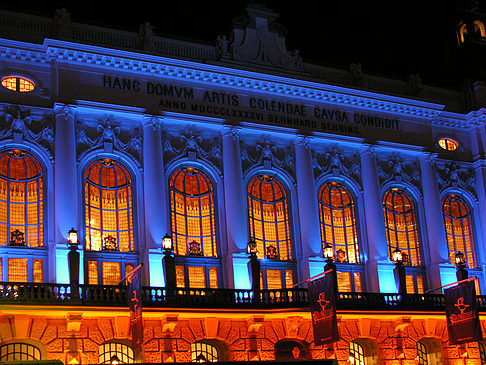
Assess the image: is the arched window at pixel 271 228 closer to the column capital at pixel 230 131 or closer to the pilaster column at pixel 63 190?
the column capital at pixel 230 131

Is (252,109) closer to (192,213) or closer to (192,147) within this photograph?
(192,147)

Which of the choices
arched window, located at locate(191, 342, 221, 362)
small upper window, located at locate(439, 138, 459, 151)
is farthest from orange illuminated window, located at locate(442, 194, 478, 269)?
arched window, located at locate(191, 342, 221, 362)

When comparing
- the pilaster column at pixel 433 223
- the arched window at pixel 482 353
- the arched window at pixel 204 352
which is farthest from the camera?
the pilaster column at pixel 433 223

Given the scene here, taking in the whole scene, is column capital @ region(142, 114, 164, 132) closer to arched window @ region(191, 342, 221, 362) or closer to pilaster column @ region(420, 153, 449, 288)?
arched window @ region(191, 342, 221, 362)

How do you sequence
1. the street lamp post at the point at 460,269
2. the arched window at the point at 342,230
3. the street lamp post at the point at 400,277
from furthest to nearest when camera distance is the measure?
the arched window at the point at 342,230 < the street lamp post at the point at 460,269 < the street lamp post at the point at 400,277

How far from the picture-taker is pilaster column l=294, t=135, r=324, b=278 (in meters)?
39.4

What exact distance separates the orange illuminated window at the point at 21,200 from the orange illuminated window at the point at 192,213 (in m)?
6.34

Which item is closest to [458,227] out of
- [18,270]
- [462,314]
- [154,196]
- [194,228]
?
[462,314]

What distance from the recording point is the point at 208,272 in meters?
37.9

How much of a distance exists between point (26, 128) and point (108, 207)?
5177mm

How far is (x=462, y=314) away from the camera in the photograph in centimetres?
3631

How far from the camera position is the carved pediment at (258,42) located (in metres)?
41.5

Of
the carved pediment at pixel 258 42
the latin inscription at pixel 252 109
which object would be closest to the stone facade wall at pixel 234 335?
the latin inscription at pixel 252 109

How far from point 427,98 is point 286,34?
982 cm
